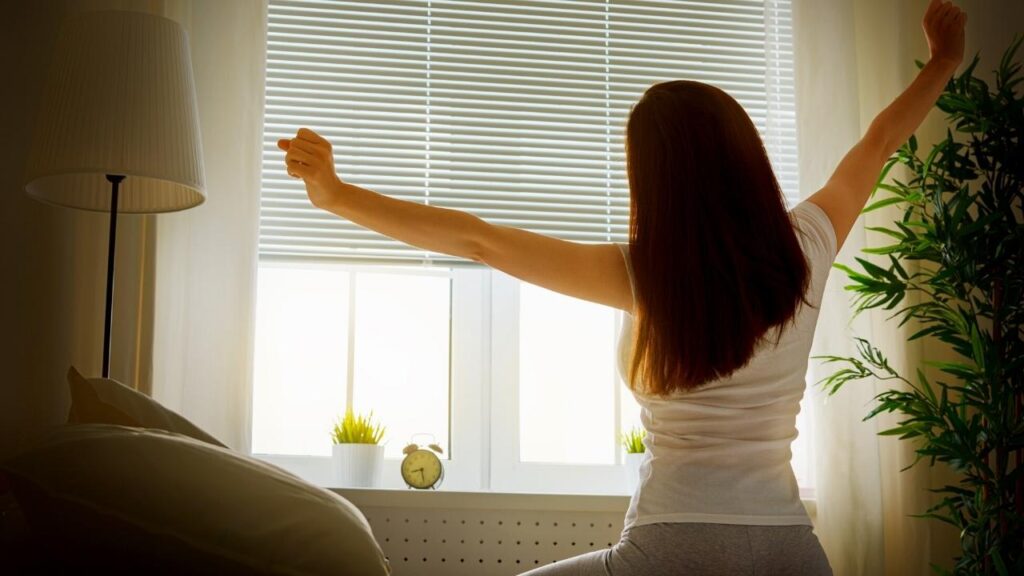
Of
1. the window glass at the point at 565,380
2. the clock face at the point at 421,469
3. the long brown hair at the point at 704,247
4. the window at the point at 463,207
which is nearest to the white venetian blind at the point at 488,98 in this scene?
the window at the point at 463,207

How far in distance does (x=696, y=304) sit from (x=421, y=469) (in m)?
1.47

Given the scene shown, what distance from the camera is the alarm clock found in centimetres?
262

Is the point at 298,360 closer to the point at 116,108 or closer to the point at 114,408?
the point at 116,108

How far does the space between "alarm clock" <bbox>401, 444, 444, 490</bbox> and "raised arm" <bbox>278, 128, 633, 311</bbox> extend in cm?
129

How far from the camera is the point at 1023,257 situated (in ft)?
7.30

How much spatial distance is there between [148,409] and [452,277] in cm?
156

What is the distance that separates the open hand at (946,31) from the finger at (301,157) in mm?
1334

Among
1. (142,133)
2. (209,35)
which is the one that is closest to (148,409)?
(142,133)

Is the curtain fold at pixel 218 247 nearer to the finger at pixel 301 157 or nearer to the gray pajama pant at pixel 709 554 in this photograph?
the finger at pixel 301 157

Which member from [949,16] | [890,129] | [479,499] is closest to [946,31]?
[949,16]

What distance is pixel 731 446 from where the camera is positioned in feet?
4.38

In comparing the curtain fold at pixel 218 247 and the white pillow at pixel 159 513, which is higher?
the curtain fold at pixel 218 247

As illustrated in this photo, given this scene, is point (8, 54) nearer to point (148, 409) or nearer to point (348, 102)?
point (348, 102)

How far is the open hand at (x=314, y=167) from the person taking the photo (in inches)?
58.3
